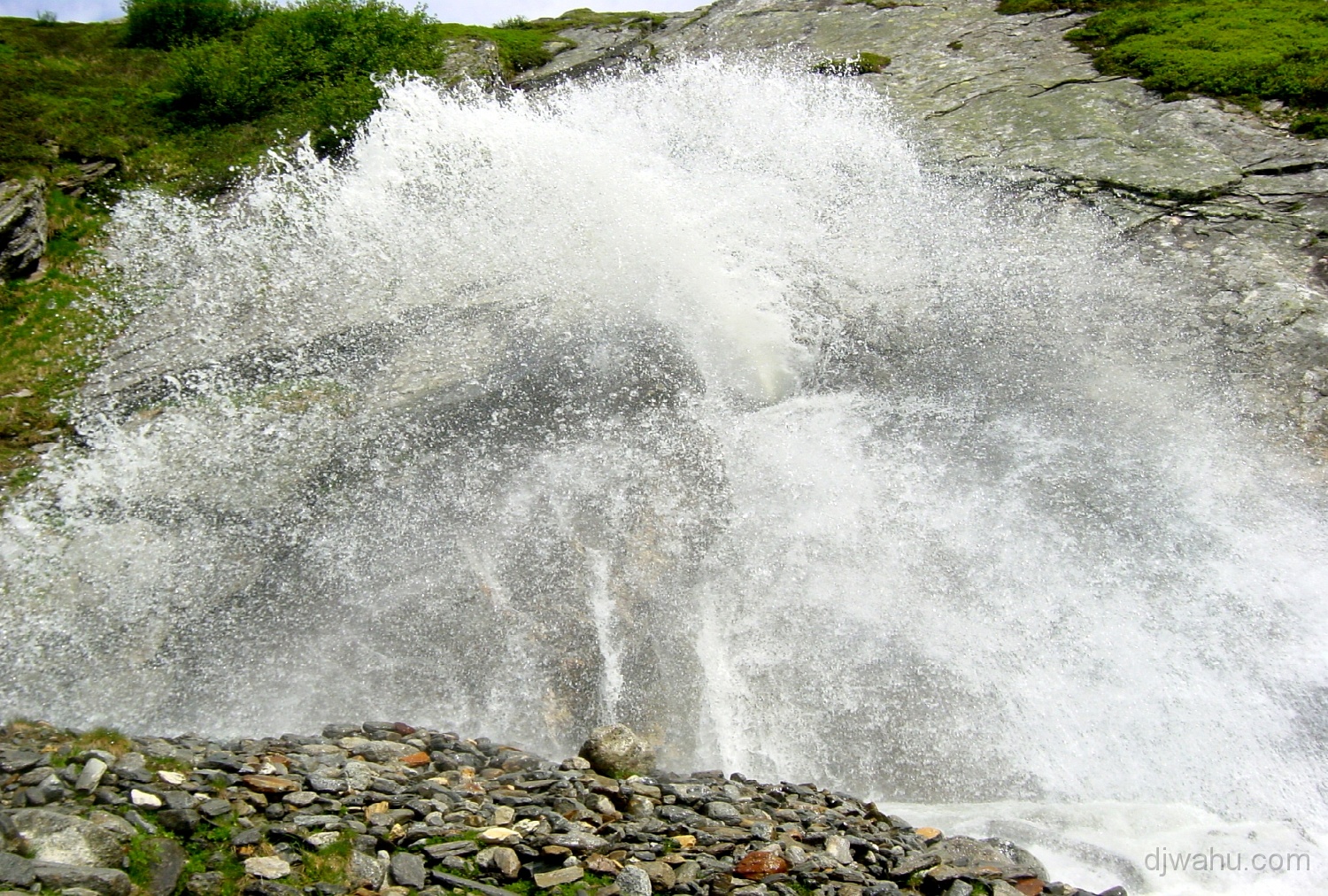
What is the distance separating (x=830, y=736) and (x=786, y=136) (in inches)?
570

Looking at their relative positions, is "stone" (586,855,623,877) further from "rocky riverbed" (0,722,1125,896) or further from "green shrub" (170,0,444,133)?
"green shrub" (170,0,444,133)

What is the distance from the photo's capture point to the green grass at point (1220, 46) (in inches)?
660

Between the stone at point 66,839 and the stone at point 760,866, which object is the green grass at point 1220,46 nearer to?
the stone at point 760,866

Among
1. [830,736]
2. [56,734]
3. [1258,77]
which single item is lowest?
[830,736]

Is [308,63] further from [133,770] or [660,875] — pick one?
[660,875]

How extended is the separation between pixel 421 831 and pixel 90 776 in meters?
2.38

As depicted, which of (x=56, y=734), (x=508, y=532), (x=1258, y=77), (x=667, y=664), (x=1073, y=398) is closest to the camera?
(x=56, y=734)

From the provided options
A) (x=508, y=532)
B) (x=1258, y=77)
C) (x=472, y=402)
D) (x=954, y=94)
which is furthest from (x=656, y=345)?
(x=1258, y=77)

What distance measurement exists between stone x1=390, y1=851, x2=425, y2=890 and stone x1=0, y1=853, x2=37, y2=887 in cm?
193

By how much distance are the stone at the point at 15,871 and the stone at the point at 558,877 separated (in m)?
2.81

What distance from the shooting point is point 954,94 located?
19.3 metres

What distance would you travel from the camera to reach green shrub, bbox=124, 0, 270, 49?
22938mm

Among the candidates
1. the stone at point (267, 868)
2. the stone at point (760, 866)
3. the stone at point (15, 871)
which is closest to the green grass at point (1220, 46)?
the stone at point (760, 866)

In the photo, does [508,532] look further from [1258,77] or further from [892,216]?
[1258,77]
